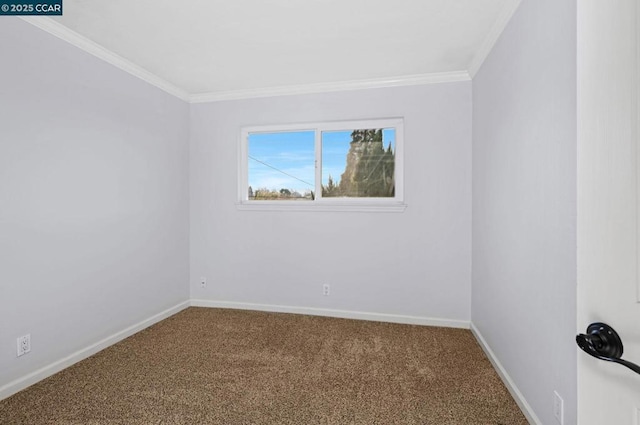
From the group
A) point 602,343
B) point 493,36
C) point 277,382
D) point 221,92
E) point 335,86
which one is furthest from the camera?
point 221,92

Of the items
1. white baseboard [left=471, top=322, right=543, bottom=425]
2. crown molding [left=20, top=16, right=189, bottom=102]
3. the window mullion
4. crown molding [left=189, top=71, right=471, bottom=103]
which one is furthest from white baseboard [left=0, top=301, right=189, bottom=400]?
white baseboard [left=471, top=322, right=543, bottom=425]

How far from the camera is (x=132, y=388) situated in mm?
2080

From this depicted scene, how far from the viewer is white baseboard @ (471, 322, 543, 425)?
1.73m

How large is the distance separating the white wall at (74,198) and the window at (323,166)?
968mm

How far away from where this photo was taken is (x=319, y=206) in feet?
11.3

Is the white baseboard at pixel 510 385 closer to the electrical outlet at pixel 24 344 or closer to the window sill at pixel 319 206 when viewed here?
the window sill at pixel 319 206

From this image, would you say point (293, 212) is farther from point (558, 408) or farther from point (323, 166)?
point (558, 408)

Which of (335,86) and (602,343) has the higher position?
(335,86)

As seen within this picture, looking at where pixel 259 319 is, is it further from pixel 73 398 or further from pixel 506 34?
pixel 506 34

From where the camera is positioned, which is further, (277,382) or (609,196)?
(277,382)

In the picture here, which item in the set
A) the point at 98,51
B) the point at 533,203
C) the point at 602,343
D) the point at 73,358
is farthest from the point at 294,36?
the point at 73,358

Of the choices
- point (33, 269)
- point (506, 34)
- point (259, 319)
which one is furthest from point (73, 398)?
point (506, 34)

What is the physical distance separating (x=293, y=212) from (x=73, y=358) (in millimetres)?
2252

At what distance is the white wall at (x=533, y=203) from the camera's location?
4.56 feet
